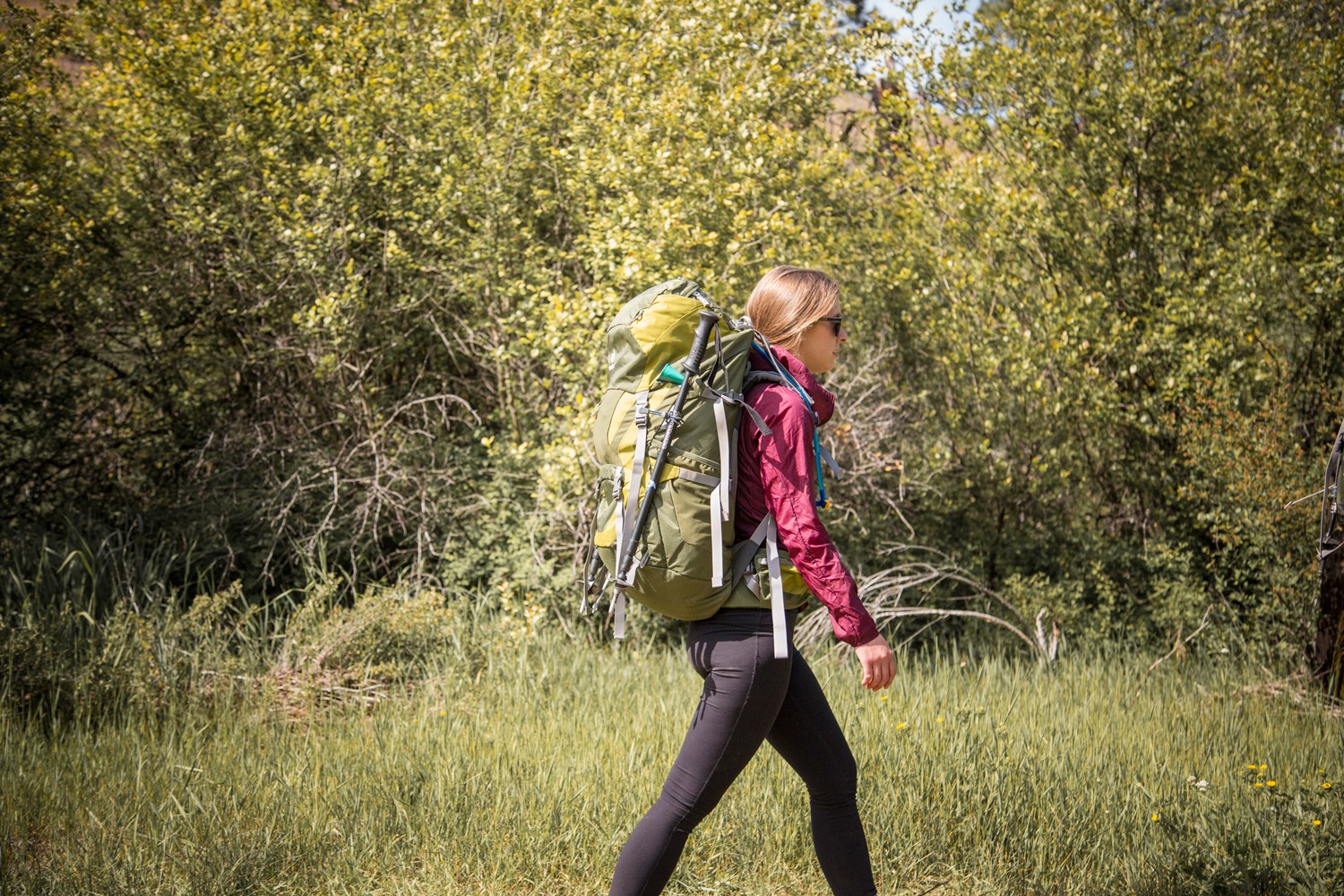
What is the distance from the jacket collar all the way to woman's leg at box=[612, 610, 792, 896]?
20.4 inches

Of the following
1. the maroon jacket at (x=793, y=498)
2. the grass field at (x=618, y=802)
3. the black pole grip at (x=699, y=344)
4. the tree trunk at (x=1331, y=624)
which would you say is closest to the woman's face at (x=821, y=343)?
the maroon jacket at (x=793, y=498)

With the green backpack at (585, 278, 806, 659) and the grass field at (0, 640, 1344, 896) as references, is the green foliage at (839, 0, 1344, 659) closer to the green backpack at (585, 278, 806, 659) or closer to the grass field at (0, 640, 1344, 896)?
the grass field at (0, 640, 1344, 896)

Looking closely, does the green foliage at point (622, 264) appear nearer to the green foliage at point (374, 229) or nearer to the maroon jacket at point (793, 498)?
the green foliage at point (374, 229)

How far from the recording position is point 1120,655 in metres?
5.92

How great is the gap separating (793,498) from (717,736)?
1.81 feet

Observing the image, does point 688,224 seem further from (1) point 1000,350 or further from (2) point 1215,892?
(2) point 1215,892

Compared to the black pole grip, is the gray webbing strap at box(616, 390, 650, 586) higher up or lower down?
lower down

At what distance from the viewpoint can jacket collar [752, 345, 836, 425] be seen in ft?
7.89

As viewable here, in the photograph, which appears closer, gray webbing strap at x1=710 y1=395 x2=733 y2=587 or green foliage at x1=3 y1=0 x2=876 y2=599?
gray webbing strap at x1=710 y1=395 x2=733 y2=587

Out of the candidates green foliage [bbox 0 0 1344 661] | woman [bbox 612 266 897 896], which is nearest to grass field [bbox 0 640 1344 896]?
woman [bbox 612 266 897 896]

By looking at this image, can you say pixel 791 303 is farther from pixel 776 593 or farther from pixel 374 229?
pixel 374 229

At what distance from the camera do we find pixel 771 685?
7.41 ft

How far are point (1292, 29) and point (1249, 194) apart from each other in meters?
1.34

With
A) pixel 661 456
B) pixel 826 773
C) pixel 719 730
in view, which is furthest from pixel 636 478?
pixel 826 773
